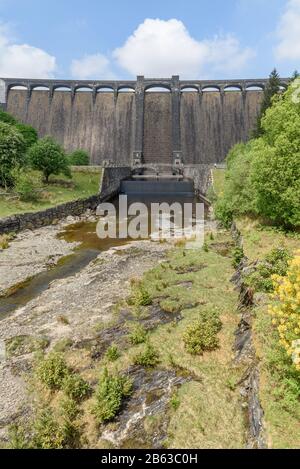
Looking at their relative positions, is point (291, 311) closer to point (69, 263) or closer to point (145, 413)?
point (145, 413)

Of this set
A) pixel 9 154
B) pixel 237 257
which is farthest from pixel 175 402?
pixel 9 154

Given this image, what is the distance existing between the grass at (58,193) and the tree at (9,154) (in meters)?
2.93

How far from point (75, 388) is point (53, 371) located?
4.65 ft

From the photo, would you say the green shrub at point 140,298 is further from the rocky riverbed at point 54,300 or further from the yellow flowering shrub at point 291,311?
the yellow flowering shrub at point 291,311

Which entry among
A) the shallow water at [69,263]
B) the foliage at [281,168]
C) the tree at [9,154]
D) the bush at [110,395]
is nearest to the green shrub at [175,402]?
the bush at [110,395]

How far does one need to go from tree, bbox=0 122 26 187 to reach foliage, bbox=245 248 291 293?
33.9m

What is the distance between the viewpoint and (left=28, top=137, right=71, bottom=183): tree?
48.6m

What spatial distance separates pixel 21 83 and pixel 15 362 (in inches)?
3566

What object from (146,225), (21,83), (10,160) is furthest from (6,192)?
(21,83)

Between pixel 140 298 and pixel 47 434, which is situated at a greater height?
pixel 140 298

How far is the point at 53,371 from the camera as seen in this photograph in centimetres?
1351

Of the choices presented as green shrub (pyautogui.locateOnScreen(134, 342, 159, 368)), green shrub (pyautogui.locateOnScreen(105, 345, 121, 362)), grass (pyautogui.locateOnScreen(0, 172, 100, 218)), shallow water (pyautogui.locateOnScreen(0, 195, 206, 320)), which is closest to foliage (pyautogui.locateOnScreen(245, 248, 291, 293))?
green shrub (pyautogui.locateOnScreen(134, 342, 159, 368))

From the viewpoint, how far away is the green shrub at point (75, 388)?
12508 millimetres

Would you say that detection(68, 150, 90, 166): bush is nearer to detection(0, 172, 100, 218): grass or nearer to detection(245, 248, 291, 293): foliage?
detection(0, 172, 100, 218): grass
